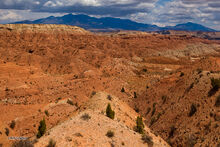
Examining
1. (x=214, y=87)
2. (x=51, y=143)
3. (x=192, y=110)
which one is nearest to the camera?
(x=51, y=143)

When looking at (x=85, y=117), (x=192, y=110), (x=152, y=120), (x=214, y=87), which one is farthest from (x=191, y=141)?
(x=85, y=117)

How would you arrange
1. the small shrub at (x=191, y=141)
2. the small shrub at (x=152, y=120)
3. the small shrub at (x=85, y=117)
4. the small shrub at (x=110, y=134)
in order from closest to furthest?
the small shrub at (x=110, y=134), the small shrub at (x=85, y=117), the small shrub at (x=191, y=141), the small shrub at (x=152, y=120)

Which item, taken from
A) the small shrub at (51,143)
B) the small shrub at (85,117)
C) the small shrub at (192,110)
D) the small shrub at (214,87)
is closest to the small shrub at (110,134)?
the small shrub at (85,117)

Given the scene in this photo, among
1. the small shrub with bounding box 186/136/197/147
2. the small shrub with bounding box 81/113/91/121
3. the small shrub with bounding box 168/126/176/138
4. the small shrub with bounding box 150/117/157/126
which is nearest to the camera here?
the small shrub with bounding box 81/113/91/121

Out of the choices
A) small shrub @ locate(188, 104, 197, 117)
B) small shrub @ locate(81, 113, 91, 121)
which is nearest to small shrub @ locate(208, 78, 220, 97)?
small shrub @ locate(188, 104, 197, 117)

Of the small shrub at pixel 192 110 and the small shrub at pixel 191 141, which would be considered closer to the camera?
the small shrub at pixel 191 141

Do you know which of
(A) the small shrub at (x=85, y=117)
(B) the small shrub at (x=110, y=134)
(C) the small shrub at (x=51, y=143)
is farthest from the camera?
(A) the small shrub at (x=85, y=117)

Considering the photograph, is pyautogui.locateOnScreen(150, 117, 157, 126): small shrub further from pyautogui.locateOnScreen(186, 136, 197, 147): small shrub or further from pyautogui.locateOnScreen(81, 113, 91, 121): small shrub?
pyautogui.locateOnScreen(81, 113, 91, 121): small shrub

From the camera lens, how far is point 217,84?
72.9ft

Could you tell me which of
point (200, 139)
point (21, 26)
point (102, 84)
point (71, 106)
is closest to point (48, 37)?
point (21, 26)

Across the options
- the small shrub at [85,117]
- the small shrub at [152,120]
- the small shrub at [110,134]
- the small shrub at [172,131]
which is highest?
the small shrub at [85,117]

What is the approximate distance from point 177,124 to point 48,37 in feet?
260

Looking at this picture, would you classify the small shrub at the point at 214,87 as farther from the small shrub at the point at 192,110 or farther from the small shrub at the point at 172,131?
the small shrub at the point at 172,131

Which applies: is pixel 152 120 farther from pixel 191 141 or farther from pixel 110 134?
pixel 110 134
